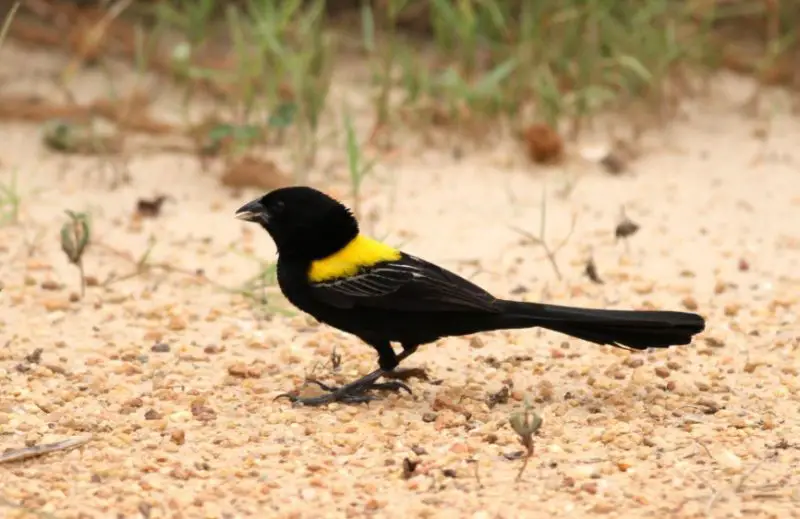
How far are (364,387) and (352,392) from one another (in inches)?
1.8

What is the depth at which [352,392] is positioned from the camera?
169 inches

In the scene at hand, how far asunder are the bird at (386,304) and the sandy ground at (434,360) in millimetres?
203

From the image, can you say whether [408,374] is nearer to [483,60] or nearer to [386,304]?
[386,304]

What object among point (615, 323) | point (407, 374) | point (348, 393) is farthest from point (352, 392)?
point (615, 323)

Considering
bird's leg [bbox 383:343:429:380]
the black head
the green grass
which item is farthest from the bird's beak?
the green grass

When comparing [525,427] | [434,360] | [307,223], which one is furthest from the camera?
[434,360]

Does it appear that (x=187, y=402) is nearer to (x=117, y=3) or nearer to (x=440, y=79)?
(x=440, y=79)

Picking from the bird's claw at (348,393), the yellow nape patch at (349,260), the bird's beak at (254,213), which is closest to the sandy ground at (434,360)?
the bird's claw at (348,393)

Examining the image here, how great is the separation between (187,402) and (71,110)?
352cm

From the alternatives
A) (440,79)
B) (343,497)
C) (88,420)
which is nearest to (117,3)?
(440,79)

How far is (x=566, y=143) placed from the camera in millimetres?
7258

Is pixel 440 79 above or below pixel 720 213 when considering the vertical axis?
above

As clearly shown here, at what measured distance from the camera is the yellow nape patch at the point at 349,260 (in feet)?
13.8

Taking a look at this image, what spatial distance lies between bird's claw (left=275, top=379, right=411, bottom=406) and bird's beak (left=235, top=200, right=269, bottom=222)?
0.54m
